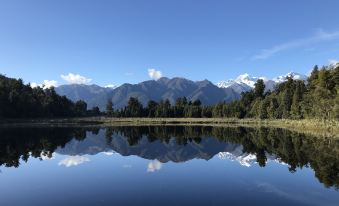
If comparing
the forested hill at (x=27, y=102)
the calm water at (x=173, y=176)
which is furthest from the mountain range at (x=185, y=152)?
the forested hill at (x=27, y=102)

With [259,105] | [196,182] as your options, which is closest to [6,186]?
[196,182]

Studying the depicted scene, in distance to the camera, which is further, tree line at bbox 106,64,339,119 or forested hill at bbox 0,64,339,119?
forested hill at bbox 0,64,339,119

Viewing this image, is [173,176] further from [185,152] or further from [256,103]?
[256,103]

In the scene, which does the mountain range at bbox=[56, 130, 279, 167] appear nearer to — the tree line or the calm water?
the calm water

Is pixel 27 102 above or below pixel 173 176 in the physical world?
above

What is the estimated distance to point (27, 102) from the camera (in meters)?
162

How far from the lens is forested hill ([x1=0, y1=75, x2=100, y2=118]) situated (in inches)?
5965

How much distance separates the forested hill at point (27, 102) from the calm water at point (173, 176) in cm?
10369

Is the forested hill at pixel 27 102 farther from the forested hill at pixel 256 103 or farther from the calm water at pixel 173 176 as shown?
the calm water at pixel 173 176

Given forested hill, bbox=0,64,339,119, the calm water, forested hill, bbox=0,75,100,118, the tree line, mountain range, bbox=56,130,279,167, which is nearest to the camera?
the calm water

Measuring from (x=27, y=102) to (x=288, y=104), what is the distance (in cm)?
10355

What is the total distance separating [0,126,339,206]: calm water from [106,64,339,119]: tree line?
45.3 m

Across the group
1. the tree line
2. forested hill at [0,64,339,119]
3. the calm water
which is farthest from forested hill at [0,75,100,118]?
the calm water

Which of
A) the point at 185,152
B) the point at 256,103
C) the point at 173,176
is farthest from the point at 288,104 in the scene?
the point at 173,176
